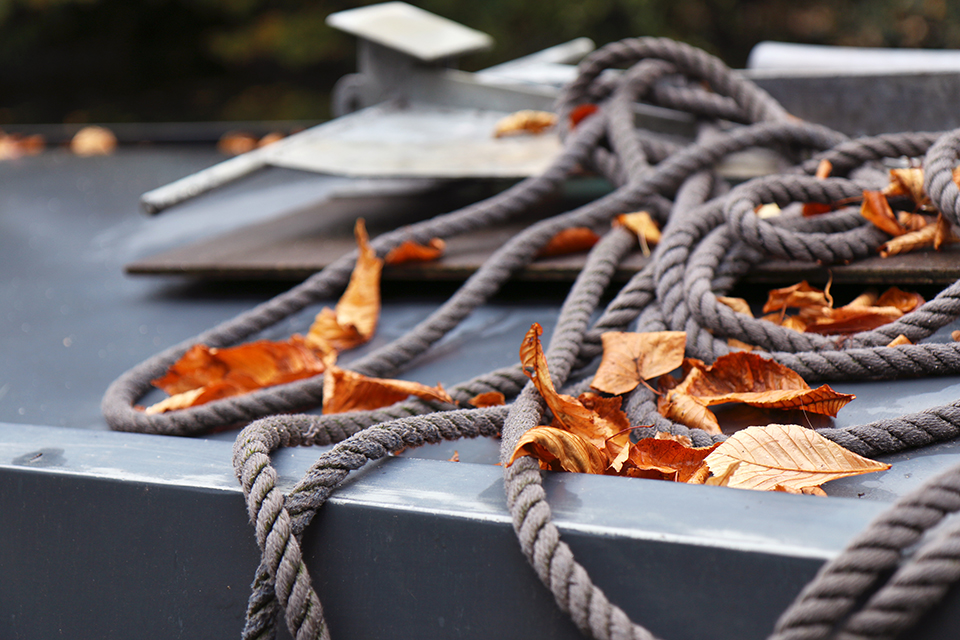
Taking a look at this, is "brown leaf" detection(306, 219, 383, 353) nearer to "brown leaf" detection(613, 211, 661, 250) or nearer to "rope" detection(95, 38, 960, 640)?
"rope" detection(95, 38, 960, 640)

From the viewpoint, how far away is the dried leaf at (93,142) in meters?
2.76

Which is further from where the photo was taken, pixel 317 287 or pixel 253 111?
pixel 253 111

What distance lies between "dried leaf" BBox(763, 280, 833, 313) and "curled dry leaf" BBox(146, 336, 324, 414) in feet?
1.88

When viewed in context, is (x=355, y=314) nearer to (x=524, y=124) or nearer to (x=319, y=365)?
(x=319, y=365)

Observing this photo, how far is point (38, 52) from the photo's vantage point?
23.9ft

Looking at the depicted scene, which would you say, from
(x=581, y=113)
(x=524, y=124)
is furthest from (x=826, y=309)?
(x=524, y=124)

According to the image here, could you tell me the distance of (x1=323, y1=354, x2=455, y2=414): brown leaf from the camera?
33.8 inches

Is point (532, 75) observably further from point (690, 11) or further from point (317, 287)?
point (690, 11)

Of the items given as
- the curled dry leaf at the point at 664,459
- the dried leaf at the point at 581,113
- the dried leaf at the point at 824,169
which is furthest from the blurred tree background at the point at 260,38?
the curled dry leaf at the point at 664,459

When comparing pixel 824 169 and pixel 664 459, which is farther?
pixel 824 169

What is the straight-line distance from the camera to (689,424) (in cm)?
74

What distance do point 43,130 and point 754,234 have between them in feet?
10.0

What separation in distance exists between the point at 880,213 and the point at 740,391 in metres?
0.38

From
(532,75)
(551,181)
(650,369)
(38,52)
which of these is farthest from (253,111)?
(650,369)
